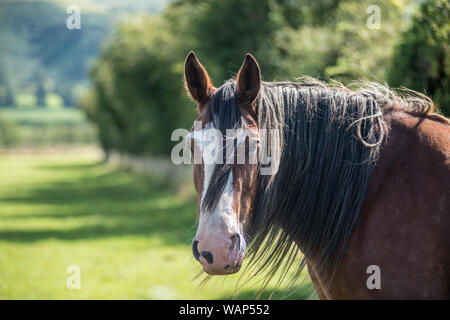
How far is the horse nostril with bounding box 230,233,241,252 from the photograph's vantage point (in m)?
2.90

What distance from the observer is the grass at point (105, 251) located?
8.89m

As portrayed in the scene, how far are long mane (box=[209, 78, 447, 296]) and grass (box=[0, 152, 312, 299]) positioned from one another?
2.16 feet

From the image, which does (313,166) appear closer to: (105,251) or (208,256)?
(208,256)

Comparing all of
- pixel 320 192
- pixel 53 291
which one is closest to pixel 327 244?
pixel 320 192

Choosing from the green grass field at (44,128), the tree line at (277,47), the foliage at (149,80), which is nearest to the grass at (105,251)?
the tree line at (277,47)

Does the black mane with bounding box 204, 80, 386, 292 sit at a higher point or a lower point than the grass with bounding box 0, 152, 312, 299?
higher

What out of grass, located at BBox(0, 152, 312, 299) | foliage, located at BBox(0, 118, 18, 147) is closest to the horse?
grass, located at BBox(0, 152, 312, 299)

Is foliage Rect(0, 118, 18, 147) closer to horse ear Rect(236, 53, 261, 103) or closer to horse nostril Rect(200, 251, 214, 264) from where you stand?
horse ear Rect(236, 53, 261, 103)

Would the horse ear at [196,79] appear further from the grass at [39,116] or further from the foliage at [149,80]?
the grass at [39,116]

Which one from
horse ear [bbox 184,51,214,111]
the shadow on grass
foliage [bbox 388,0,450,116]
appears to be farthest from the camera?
the shadow on grass

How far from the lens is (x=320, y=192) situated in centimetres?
333

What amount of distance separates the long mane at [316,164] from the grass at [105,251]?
2.16ft

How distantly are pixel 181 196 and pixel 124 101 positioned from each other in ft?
53.8
